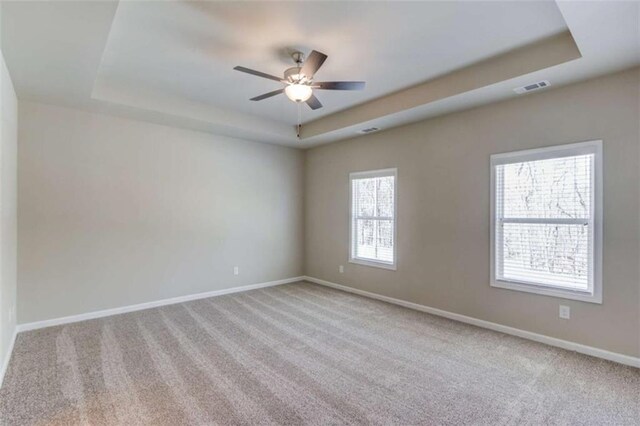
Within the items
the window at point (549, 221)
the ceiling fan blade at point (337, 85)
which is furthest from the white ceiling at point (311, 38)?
the window at point (549, 221)

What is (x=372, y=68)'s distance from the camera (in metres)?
3.39

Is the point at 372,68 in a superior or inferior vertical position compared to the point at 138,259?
superior

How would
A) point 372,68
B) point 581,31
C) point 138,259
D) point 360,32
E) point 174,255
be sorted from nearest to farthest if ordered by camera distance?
point 581,31, point 360,32, point 372,68, point 138,259, point 174,255

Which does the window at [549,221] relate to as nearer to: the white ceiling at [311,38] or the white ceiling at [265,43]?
the white ceiling at [265,43]

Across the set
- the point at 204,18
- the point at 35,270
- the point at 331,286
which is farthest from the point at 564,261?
the point at 35,270

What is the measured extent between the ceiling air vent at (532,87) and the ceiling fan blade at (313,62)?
2.16 metres

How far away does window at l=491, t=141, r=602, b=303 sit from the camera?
10.1ft

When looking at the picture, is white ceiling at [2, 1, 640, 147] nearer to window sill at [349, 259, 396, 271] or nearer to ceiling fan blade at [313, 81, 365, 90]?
ceiling fan blade at [313, 81, 365, 90]

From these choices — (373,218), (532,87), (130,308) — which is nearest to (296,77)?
(532,87)

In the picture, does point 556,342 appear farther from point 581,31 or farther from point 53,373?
point 53,373

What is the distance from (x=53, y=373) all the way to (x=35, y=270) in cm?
169

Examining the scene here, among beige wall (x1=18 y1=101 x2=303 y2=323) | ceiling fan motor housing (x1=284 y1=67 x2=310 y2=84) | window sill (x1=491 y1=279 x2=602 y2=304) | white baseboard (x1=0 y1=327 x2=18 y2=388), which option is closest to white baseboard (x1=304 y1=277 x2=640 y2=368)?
window sill (x1=491 y1=279 x2=602 y2=304)

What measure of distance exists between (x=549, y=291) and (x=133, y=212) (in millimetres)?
5250

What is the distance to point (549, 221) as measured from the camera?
335 cm
